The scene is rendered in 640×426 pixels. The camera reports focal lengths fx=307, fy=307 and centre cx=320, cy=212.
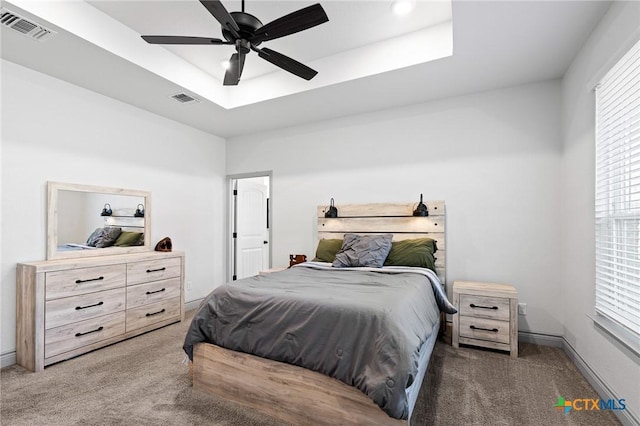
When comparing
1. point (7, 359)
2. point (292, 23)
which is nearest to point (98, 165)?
point (7, 359)

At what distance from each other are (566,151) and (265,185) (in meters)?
4.54

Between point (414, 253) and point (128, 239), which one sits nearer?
point (414, 253)

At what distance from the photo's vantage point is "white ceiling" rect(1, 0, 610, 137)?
2270mm

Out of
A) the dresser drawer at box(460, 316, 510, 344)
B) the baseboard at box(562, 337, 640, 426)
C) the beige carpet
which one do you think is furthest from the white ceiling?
A: the beige carpet

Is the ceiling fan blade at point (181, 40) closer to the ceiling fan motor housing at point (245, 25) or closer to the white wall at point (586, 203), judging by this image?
the ceiling fan motor housing at point (245, 25)

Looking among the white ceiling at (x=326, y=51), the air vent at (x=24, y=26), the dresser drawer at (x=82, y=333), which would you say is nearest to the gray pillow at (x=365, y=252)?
the white ceiling at (x=326, y=51)

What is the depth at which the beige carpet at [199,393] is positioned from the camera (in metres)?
1.93

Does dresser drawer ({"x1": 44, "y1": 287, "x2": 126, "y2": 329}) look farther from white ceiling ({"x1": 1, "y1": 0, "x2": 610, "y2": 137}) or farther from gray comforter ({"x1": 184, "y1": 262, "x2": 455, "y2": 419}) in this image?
white ceiling ({"x1": 1, "y1": 0, "x2": 610, "y2": 137})

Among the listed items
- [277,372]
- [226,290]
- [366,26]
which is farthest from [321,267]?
[366,26]

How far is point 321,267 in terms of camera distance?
3.29 meters

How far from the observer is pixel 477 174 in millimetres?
3395

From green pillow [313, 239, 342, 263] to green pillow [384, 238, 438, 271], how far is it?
2.18 feet

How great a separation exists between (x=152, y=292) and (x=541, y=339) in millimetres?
4176

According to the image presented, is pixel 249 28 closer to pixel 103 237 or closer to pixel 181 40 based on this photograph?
pixel 181 40
